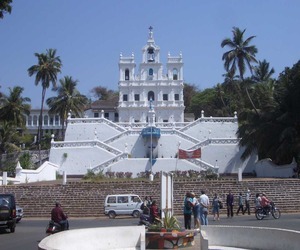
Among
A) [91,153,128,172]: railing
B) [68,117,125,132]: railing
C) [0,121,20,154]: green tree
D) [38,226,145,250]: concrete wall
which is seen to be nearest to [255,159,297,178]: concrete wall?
[91,153,128,172]: railing

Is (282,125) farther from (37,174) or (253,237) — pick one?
(253,237)

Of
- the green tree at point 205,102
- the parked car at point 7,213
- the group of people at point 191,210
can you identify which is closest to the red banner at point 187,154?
the group of people at point 191,210

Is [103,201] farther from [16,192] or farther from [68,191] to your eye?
[16,192]

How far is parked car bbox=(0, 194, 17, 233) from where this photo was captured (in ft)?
63.3

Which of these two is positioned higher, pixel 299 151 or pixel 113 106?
pixel 113 106

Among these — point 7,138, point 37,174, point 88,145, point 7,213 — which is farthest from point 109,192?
point 7,138

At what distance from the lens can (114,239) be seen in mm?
13734

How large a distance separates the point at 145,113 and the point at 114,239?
Result: 55736 mm

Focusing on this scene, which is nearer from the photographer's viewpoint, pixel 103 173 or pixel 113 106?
pixel 103 173

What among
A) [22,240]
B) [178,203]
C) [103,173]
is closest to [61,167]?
[103,173]

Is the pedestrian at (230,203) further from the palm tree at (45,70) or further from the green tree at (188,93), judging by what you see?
the green tree at (188,93)

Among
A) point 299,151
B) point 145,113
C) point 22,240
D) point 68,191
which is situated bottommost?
point 22,240

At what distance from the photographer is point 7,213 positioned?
1938 cm

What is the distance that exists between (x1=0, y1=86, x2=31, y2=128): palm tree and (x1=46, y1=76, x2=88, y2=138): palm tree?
4.00 metres
